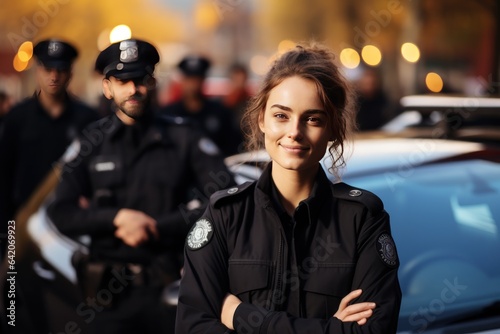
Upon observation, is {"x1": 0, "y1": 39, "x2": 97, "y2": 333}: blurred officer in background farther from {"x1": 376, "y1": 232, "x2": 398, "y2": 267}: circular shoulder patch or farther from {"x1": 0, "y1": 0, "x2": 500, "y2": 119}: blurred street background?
{"x1": 376, "y1": 232, "x2": 398, "y2": 267}: circular shoulder patch

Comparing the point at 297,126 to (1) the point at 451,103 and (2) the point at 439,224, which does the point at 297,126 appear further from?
(1) the point at 451,103

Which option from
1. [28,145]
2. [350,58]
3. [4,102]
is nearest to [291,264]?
[28,145]

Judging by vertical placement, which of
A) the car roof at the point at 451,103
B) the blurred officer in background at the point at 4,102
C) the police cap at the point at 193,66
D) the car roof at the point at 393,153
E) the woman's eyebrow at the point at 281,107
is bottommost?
the blurred officer in background at the point at 4,102

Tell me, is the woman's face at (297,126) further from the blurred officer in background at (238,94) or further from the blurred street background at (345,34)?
the blurred officer in background at (238,94)

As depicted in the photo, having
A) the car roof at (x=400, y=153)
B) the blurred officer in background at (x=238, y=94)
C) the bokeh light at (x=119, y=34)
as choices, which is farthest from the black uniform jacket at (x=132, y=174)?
the blurred officer in background at (x=238, y=94)

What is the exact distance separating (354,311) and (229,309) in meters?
0.31

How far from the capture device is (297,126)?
2.41m

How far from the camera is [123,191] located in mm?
4023

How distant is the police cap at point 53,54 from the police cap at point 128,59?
17 cm

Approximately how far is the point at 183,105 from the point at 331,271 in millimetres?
6534

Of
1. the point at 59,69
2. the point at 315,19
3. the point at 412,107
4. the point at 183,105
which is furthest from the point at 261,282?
the point at 315,19

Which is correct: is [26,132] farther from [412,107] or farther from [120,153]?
[412,107]

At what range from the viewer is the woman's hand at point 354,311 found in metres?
2.42

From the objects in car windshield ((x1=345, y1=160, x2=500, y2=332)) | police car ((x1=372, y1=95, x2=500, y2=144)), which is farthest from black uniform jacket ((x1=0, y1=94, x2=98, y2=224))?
car windshield ((x1=345, y1=160, x2=500, y2=332))
